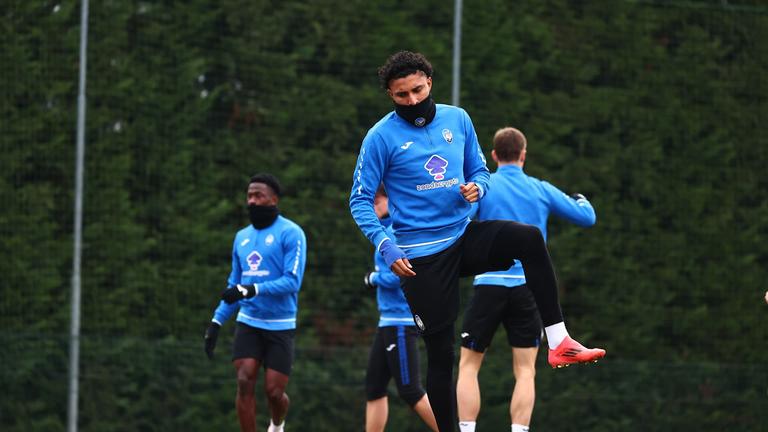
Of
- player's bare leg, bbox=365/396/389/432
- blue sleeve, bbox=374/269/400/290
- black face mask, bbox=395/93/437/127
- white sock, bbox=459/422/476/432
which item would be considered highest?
black face mask, bbox=395/93/437/127

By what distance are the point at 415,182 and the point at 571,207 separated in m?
1.97

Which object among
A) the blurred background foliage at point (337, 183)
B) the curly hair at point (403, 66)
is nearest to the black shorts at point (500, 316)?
the curly hair at point (403, 66)

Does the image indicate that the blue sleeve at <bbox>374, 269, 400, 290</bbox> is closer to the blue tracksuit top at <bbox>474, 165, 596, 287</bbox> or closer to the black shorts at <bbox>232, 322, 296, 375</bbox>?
the blue tracksuit top at <bbox>474, 165, 596, 287</bbox>

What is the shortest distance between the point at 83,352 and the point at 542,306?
6.44 metres

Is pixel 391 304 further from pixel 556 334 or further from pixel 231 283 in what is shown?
pixel 556 334

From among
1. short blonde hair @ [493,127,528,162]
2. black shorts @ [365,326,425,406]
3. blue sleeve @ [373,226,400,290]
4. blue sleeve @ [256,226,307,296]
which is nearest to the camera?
short blonde hair @ [493,127,528,162]

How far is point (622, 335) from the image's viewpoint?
13.0 metres

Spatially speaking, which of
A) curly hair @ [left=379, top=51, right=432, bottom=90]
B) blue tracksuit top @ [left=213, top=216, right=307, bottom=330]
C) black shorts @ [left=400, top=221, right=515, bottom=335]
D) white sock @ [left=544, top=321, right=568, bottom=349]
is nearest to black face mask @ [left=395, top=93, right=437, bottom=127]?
curly hair @ [left=379, top=51, right=432, bottom=90]

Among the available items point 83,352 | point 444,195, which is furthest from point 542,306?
point 83,352

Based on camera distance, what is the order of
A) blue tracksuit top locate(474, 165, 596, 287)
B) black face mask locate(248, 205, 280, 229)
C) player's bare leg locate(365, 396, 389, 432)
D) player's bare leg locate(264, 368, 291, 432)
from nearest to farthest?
1. blue tracksuit top locate(474, 165, 596, 287)
2. player's bare leg locate(365, 396, 389, 432)
3. player's bare leg locate(264, 368, 291, 432)
4. black face mask locate(248, 205, 280, 229)

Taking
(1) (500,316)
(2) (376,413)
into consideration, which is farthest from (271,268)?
(1) (500,316)

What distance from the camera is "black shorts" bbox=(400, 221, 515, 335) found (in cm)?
610

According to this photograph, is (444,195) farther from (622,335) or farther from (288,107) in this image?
(622,335)

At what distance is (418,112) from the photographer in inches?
242
